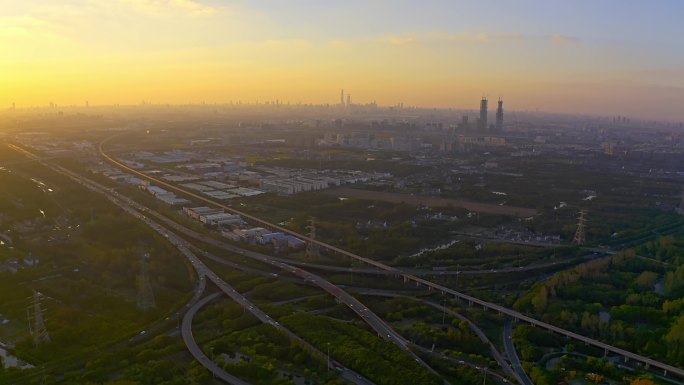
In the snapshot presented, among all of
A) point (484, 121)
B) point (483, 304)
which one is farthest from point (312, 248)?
point (484, 121)

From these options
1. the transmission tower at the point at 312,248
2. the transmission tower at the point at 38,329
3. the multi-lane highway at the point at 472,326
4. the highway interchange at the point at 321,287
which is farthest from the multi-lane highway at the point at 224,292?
the transmission tower at the point at 38,329

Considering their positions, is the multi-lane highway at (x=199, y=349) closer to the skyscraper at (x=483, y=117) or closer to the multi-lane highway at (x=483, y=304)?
the multi-lane highway at (x=483, y=304)

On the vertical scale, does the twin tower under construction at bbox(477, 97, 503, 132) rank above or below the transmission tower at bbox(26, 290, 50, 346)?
above

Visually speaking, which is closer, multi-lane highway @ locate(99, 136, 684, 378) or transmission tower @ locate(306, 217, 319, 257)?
multi-lane highway @ locate(99, 136, 684, 378)

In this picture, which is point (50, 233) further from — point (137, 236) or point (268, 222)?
point (268, 222)

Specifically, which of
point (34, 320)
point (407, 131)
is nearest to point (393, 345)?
point (34, 320)

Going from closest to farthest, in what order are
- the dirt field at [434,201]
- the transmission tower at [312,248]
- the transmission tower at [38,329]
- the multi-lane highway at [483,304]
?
the multi-lane highway at [483,304] → the transmission tower at [38,329] → the transmission tower at [312,248] → the dirt field at [434,201]

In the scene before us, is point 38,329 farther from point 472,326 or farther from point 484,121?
point 484,121

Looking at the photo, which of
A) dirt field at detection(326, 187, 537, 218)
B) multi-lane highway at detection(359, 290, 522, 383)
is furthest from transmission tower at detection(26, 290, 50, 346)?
dirt field at detection(326, 187, 537, 218)

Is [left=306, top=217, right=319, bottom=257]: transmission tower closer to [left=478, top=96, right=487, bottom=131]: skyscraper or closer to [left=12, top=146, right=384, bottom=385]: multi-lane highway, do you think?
[left=12, top=146, right=384, bottom=385]: multi-lane highway
